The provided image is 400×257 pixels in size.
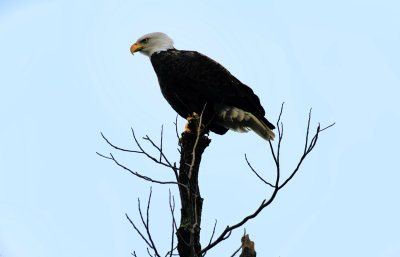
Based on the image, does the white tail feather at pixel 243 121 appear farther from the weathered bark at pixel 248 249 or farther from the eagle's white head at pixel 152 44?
the weathered bark at pixel 248 249

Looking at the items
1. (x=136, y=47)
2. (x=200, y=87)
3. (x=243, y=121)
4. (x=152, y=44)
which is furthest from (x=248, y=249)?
(x=136, y=47)

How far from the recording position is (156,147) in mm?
3777

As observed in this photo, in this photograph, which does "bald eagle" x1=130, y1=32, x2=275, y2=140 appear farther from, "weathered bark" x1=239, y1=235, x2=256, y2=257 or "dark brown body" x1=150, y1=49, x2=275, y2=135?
"weathered bark" x1=239, y1=235, x2=256, y2=257

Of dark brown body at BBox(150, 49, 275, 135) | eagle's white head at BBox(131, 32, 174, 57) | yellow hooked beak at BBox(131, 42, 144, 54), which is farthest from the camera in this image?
yellow hooked beak at BBox(131, 42, 144, 54)

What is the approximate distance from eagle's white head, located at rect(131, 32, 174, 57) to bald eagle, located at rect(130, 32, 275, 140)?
412 millimetres

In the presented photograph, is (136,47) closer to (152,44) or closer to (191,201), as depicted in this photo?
(152,44)

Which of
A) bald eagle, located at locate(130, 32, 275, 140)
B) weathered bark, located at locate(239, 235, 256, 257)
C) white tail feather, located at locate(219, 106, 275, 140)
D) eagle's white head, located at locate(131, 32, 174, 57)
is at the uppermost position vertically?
eagle's white head, located at locate(131, 32, 174, 57)

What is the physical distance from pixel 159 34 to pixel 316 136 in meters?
3.95

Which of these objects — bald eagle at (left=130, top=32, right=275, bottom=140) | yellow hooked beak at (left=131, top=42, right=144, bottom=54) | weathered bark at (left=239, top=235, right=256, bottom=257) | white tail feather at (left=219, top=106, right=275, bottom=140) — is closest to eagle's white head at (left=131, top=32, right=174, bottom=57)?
yellow hooked beak at (left=131, top=42, right=144, bottom=54)

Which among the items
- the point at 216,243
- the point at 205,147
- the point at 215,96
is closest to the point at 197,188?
the point at 205,147

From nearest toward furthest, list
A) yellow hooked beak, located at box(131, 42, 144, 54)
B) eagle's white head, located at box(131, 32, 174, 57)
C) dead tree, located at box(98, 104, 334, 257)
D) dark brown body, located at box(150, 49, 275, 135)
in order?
dead tree, located at box(98, 104, 334, 257) → dark brown body, located at box(150, 49, 275, 135) → eagle's white head, located at box(131, 32, 174, 57) → yellow hooked beak, located at box(131, 42, 144, 54)

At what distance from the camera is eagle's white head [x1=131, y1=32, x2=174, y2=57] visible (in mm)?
6664

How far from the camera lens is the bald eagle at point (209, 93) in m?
5.93

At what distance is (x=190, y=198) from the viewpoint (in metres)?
3.54
